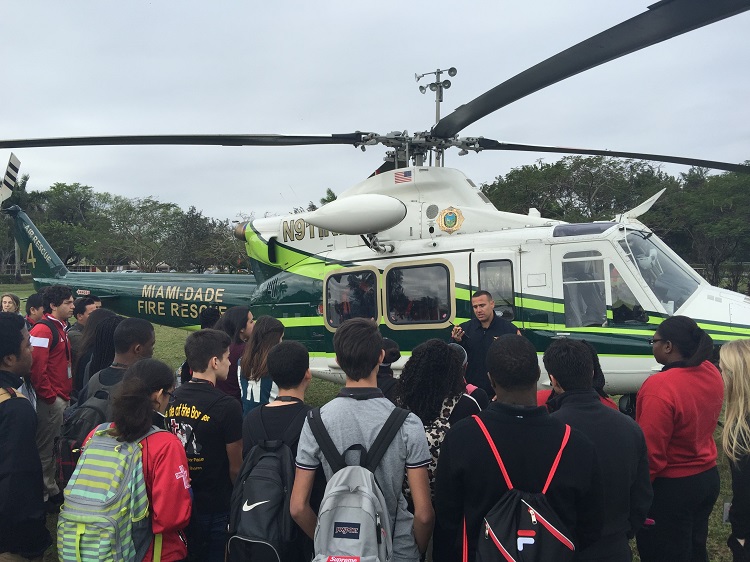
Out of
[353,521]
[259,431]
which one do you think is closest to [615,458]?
[353,521]

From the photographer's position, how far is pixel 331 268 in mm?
7090

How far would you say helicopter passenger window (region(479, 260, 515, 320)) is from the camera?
19.6 ft

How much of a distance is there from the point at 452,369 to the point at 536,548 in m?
1.00

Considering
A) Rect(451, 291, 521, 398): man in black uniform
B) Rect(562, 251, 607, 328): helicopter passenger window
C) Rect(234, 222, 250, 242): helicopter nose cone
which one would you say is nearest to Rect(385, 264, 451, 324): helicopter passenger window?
Rect(451, 291, 521, 398): man in black uniform

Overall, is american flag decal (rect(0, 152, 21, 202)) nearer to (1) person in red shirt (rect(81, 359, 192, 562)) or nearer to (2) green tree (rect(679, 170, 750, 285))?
(1) person in red shirt (rect(81, 359, 192, 562))

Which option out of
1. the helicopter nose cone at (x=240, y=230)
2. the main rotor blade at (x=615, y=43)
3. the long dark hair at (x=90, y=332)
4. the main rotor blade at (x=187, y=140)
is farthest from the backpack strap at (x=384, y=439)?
the helicopter nose cone at (x=240, y=230)

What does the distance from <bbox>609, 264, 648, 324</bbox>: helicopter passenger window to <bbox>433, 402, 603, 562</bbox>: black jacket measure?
375 cm

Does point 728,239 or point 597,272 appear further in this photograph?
point 728,239

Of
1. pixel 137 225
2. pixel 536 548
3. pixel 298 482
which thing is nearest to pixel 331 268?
pixel 298 482

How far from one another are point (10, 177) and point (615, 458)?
26.4 ft

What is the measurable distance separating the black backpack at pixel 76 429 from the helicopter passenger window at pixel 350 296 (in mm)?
3959

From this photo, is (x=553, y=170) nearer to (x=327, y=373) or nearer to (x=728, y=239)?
(x=728, y=239)

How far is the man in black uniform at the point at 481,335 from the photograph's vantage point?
203 inches

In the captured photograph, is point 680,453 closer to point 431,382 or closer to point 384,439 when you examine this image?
point 431,382
